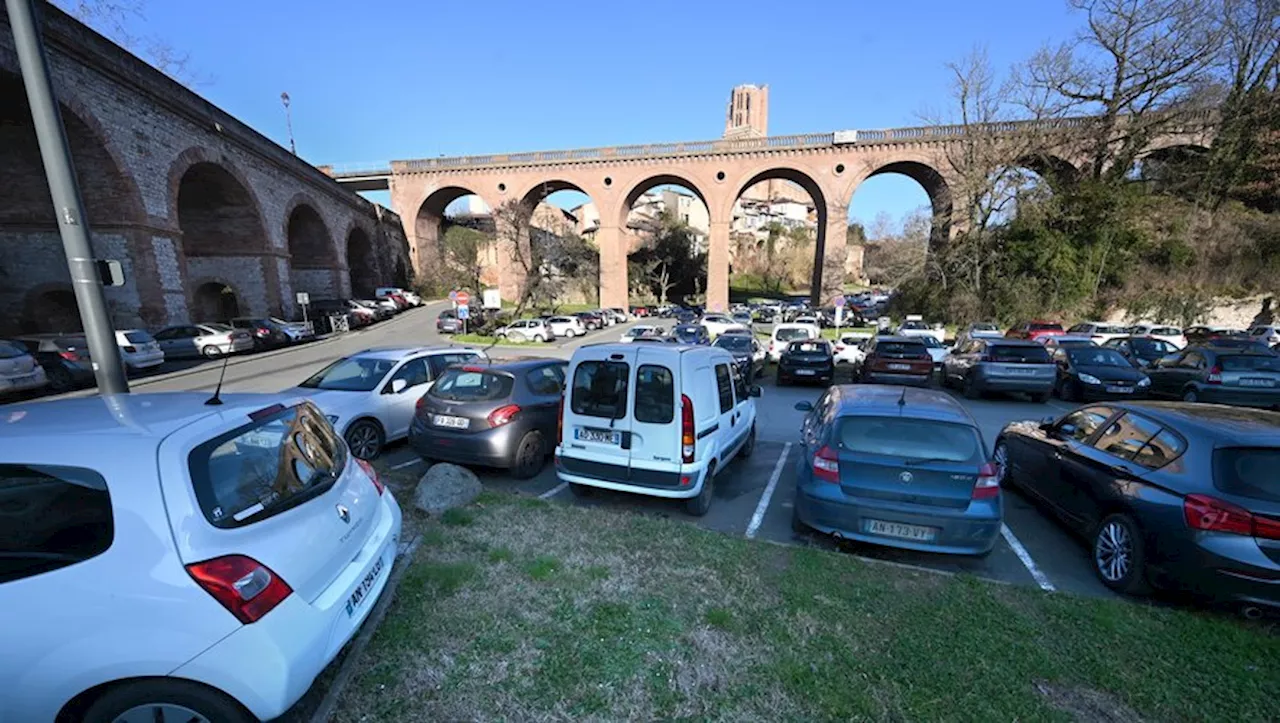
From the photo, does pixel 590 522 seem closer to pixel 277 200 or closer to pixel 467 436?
pixel 467 436

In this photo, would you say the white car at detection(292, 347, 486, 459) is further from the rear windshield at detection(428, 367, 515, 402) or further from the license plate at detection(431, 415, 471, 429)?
the license plate at detection(431, 415, 471, 429)

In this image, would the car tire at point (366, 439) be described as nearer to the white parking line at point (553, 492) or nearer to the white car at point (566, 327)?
the white parking line at point (553, 492)

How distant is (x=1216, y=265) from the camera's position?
22453 millimetres

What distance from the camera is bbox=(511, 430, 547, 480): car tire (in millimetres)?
5543

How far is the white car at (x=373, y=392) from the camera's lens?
6.14 meters

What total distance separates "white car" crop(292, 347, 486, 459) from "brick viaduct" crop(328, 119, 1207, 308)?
1048 inches

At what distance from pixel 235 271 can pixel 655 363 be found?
28.7 meters

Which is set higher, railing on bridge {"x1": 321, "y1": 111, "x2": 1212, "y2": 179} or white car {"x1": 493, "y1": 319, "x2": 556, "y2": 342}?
railing on bridge {"x1": 321, "y1": 111, "x2": 1212, "y2": 179}

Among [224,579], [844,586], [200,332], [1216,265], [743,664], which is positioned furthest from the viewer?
[1216,265]

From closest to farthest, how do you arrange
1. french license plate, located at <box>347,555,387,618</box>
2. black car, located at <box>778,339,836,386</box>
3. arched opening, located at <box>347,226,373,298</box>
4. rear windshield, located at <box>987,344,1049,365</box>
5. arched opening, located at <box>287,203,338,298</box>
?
french license plate, located at <box>347,555,387,618</box> < rear windshield, located at <box>987,344,1049,365</box> < black car, located at <box>778,339,836,386</box> < arched opening, located at <box>287,203,338,298</box> < arched opening, located at <box>347,226,373,298</box>

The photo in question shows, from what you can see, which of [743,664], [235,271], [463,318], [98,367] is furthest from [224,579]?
[235,271]

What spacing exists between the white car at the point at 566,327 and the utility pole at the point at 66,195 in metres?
20.7

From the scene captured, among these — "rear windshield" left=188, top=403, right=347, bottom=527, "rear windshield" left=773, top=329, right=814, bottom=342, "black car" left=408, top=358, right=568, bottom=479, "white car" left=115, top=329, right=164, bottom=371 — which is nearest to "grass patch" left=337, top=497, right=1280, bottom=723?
"rear windshield" left=188, top=403, right=347, bottom=527

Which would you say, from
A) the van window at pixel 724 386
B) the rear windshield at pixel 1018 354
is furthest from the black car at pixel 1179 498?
the rear windshield at pixel 1018 354
